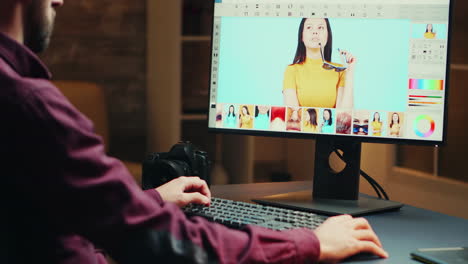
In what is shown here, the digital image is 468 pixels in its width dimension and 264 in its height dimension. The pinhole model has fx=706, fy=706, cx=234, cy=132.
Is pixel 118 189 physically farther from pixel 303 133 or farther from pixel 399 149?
pixel 399 149

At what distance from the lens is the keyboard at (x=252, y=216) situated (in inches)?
50.2

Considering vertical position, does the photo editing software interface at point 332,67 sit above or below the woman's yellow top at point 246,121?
above

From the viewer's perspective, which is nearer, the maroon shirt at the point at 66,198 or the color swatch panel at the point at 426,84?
the maroon shirt at the point at 66,198

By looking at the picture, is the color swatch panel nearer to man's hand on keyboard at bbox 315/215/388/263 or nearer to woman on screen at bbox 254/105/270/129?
woman on screen at bbox 254/105/270/129

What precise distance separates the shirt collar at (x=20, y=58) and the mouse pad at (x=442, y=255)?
656 mm

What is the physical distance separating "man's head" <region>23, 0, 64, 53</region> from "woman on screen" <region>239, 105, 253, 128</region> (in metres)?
0.67

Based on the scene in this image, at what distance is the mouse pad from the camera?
3.64 feet

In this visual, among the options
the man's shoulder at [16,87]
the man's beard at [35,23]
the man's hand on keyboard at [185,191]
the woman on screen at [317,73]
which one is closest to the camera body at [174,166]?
the man's hand on keyboard at [185,191]

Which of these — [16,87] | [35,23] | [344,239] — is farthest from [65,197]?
[344,239]

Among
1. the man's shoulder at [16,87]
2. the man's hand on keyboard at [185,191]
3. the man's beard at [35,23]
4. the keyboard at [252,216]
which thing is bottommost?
the keyboard at [252,216]

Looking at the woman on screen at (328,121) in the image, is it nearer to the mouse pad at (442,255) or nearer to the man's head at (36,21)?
the mouse pad at (442,255)

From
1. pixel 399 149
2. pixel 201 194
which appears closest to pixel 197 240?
pixel 201 194

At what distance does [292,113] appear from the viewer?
159 centimetres

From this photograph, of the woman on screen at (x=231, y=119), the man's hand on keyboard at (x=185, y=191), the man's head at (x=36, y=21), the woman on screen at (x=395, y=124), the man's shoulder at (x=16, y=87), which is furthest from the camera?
the woman on screen at (x=231, y=119)
